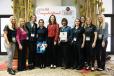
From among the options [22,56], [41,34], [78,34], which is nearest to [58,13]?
[41,34]

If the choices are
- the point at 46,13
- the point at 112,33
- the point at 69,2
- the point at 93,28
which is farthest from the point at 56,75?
the point at 112,33

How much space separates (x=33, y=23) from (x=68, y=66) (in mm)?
1524

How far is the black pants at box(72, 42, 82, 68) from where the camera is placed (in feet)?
23.8

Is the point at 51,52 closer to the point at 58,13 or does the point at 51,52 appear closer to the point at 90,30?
the point at 90,30

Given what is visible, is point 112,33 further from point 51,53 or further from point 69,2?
point 51,53

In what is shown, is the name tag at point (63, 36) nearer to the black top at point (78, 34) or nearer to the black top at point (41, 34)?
the black top at point (78, 34)

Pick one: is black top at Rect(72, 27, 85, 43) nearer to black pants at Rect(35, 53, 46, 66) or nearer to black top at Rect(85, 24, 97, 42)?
Result: black top at Rect(85, 24, 97, 42)

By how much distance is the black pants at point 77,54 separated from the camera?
23.8ft

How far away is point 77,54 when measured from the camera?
24.3ft

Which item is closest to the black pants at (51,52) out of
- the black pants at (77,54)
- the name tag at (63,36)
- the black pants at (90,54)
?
Result: the name tag at (63,36)

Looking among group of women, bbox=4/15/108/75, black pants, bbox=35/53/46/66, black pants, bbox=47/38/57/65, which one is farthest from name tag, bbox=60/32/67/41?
black pants, bbox=35/53/46/66

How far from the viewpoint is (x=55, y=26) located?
7.32 m

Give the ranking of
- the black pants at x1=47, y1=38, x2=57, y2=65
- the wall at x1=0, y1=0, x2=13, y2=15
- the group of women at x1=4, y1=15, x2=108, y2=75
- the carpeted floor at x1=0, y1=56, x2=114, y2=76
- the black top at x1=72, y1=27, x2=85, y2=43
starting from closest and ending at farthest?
1. the carpeted floor at x1=0, y1=56, x2=114, y2=76
2. the group of women at x1=4, y1=15, x2=108, y2=75
3. the black top at x1=72, y1=27, x2=85, y2=43
4. the black pants at x1=47, y1=38, x2=57, y2=65
5. the wall at x1=0, y1=0, x2=13, y2=15

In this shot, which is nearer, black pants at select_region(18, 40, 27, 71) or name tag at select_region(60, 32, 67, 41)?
black pants at select_region(18, 40, 27, 71)
